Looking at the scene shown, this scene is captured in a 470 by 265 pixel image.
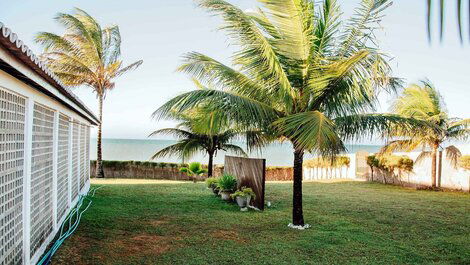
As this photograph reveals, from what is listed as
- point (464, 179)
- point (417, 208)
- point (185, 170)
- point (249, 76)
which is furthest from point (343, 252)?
point (185, 170)

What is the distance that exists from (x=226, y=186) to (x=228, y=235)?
166 inches

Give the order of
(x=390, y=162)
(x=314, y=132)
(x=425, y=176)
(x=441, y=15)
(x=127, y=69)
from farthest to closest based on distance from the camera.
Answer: (x=127, y=69), (x=390, y=162), (x=425, y=176), (x=314, y=132), (x=441, y=15)

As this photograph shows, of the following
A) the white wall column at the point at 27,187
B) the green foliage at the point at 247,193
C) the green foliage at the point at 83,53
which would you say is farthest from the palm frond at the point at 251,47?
the green foliage at the point at 83,53

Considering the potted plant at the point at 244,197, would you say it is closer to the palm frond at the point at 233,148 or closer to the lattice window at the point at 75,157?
the lattice window at the point at 75,157

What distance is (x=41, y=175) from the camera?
5.60m

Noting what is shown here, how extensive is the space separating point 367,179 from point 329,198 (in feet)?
26.8

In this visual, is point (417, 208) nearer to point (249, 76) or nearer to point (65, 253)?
point (249, 76)

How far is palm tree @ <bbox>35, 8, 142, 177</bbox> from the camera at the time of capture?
17.8 meters

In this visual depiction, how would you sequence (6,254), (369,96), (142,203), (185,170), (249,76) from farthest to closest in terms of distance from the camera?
(185,170) < (142,203) < (249,76) < (369,96) < (6,254)

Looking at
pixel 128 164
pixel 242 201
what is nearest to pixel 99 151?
pixel 128 164

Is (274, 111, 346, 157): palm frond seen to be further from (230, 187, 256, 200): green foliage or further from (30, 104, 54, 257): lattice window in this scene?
(30, 104, 54, 257): lattice window

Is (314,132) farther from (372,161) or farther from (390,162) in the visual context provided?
(372,161)

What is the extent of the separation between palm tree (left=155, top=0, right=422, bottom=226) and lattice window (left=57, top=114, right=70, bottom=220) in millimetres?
2261

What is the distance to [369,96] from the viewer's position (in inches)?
292
